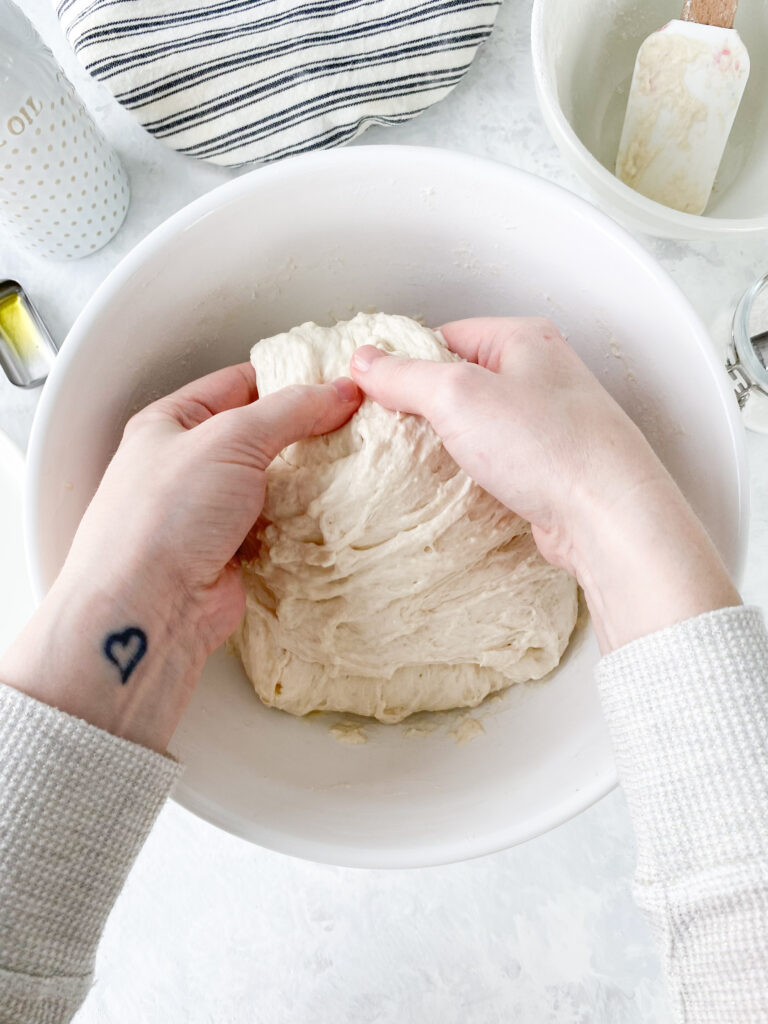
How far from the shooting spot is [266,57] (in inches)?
37.6

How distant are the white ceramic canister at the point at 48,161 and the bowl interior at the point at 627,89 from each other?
542 mm

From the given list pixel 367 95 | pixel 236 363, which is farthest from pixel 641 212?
pixel 236 363

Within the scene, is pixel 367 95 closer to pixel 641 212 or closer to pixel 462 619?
pixel 641 212

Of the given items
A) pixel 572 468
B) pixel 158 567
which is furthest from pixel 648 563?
pixel 158 567

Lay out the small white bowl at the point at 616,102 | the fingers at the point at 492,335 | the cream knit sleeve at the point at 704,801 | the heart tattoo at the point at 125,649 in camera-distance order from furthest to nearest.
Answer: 1. the small white bowl at the point at 616,102
2. the fingers at the point at 492,335
3. the heart tattoo at the point at 125,649
4. the cream knit sleeve at the point at 704,801

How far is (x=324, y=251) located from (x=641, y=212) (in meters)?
0.34

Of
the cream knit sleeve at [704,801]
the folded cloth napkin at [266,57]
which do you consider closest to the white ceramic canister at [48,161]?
the folded cloth napkin at [266,57]

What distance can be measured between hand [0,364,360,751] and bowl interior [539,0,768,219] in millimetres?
515

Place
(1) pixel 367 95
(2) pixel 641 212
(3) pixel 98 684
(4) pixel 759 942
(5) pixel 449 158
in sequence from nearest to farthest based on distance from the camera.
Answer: (4) pixel 759 942 → (3) pixel 98 684 → (5) pixel 449 158 → (2) pixel 641 212 → (1) pixel 367 95

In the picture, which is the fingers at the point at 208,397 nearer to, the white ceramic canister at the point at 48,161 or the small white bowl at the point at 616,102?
the white ceramic canister at the point at 48,161

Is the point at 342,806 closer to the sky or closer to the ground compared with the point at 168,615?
closer to the ground

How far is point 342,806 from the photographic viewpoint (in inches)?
29.4

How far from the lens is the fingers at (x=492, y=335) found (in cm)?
75

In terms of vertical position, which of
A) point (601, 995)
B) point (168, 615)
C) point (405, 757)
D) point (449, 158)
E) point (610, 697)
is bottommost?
point (601, 995)
